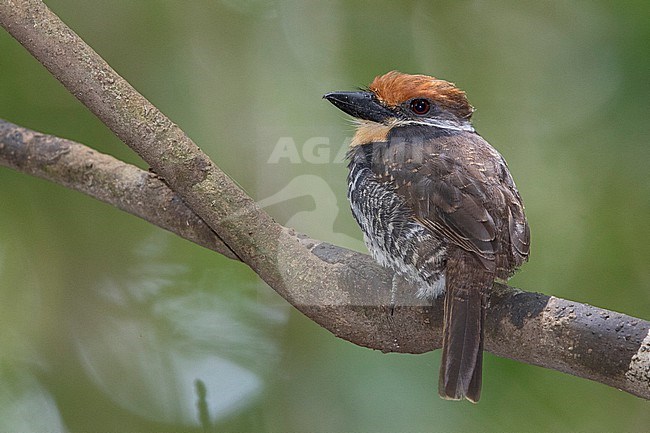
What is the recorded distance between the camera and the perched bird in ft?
5.35

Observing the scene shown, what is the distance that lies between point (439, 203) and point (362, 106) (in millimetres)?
412

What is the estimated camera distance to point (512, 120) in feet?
9.04

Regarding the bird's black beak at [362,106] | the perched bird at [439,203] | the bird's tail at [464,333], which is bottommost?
the bird's tail at [464,333]

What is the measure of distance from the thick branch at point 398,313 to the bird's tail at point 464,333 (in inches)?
1.9

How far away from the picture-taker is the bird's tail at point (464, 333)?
157cm

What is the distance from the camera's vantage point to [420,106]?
209 centimetres

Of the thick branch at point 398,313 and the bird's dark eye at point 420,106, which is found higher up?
the bird's dark eye at point 420,106

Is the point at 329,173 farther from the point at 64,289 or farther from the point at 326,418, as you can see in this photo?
the point at 64,289

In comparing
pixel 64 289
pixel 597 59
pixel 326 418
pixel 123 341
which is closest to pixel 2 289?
pixel 64 289

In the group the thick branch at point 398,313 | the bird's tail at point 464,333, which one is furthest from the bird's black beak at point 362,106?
the bird's tail at point 464,333

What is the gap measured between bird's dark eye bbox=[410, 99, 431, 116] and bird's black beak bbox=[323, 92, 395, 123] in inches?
2.2

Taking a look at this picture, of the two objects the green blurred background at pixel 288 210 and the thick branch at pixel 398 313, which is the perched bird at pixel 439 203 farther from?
the green blurred background at pixel 288 210

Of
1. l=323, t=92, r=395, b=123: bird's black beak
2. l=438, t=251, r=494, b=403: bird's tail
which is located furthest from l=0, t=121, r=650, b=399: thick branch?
l=323, t=92, r=395, b=123: bird's black beak

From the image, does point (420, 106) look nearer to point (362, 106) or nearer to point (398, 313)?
point (362, 106)
